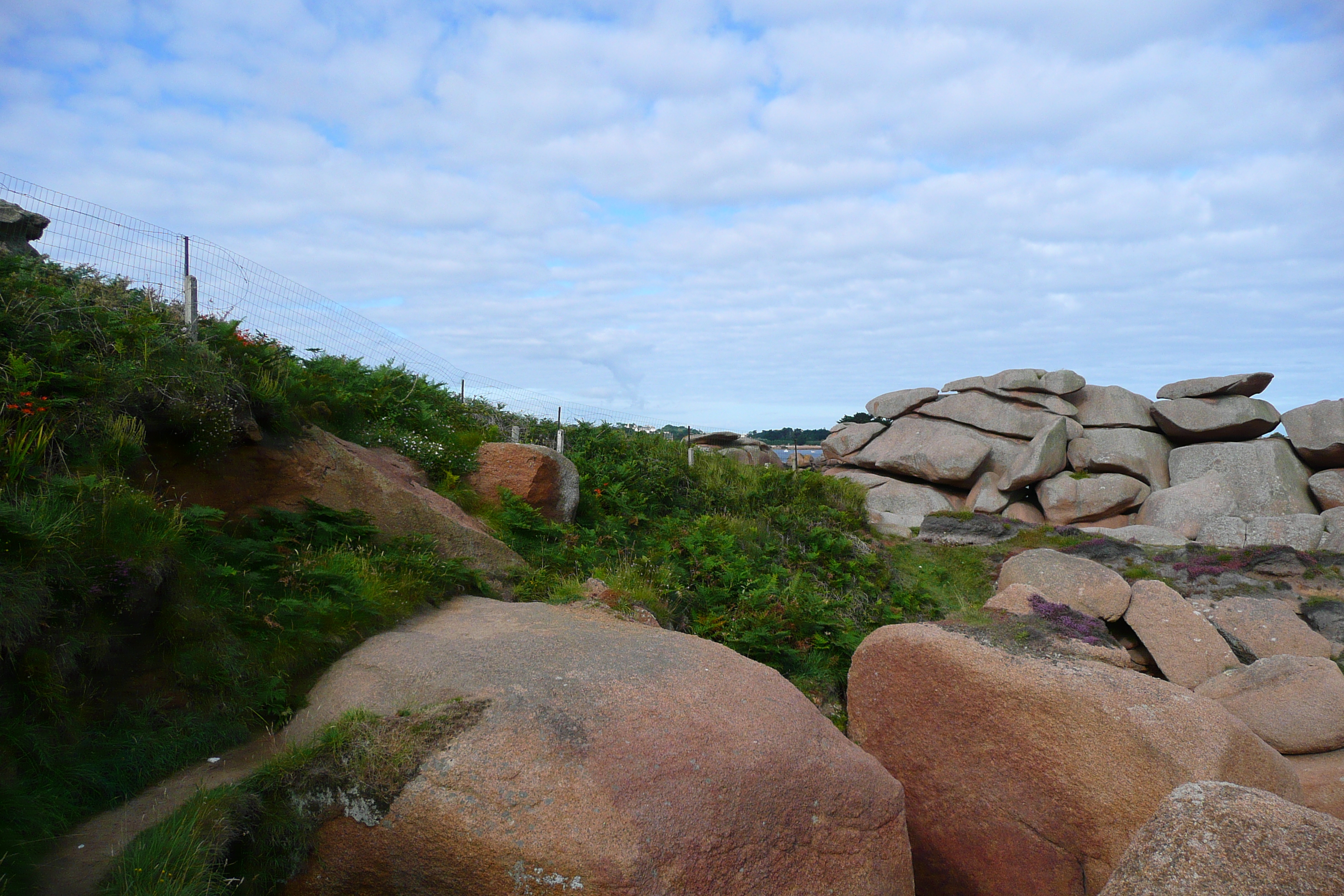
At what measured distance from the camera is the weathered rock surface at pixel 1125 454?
2289cm

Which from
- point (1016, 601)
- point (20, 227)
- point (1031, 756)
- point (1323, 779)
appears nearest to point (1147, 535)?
point (1016, 601)

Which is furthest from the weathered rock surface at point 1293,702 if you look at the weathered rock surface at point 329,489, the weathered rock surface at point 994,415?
the weathered rock surface at point 994,415

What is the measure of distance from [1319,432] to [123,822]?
1052 inches

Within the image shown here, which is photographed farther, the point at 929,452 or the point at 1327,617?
the point at 929,452

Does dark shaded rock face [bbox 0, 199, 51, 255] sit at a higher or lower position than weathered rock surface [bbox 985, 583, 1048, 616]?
higher

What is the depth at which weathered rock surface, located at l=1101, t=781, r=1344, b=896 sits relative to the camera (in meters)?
2.80

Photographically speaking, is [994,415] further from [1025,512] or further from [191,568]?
[191,568]

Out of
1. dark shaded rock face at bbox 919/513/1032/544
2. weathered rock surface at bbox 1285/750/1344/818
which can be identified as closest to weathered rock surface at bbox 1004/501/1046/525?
dark shaded rock face at bbox 919/513/1032/544

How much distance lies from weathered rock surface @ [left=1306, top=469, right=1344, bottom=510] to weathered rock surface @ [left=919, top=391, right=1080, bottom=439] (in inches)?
227

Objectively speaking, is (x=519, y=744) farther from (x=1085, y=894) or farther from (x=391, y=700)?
(x=1085, y=894)

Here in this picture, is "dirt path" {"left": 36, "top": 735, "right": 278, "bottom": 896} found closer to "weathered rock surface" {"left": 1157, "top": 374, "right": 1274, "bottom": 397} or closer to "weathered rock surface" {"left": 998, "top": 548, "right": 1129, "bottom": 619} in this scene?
"weathered rock surface" {"left": 998, "top": 548, "right": 1129, "bottom": 619}

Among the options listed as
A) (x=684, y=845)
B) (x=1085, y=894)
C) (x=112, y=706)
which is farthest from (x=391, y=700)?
(x=1085, y=894)

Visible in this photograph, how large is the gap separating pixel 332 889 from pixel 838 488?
51.4 ft

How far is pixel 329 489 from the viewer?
8039 millimetres
